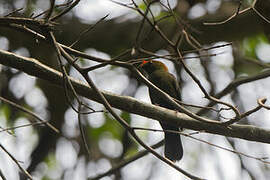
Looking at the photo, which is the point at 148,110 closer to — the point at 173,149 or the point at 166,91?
the point at 173,149

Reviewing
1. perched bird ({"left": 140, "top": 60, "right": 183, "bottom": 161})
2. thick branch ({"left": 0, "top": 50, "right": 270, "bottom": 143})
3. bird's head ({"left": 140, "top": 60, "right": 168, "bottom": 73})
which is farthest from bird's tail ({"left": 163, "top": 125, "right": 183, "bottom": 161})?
thick branch ({"left": 0, "top": 50, "right": 270, "bottom": 143})

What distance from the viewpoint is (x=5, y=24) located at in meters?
2.19

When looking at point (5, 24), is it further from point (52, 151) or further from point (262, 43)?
point (262, 43)

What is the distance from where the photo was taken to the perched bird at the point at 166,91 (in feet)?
13.2

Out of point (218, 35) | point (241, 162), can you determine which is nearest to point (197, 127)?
point (241, 162)

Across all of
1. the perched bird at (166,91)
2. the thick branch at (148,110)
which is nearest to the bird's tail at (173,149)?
the perched bird at (166,91)

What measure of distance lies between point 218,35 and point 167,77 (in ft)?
2.91

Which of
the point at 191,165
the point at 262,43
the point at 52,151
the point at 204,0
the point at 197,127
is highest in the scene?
the point at 204,0

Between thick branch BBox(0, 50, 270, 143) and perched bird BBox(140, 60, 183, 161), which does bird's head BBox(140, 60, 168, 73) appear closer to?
perched bird BBox(140, 60, 183, 161)

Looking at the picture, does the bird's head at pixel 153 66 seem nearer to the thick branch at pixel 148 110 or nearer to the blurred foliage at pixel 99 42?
the blurred foliage at pixel 99 42

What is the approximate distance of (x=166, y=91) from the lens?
4.39 meters

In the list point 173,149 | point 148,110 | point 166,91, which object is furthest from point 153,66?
point 148,110

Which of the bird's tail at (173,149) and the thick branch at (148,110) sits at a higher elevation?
the thick branch at (148,110)

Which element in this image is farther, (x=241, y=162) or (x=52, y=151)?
(x=52, y=151)
